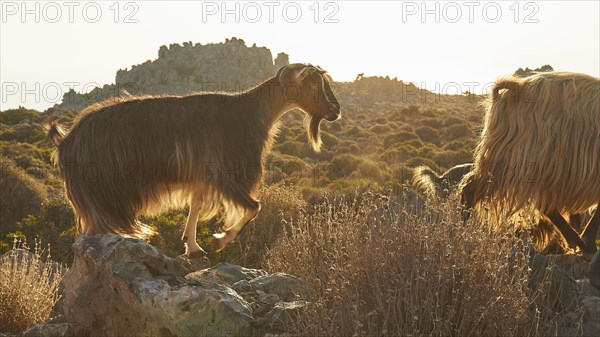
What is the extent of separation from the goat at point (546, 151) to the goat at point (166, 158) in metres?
2.35

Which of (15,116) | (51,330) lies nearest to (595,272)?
(51,330)

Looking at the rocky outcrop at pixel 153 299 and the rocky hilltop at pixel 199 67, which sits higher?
the rocky hilltop at pixel 199 67

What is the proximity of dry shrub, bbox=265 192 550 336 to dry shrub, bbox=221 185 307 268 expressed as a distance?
400cm

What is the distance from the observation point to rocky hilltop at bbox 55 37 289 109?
8281 centimetres

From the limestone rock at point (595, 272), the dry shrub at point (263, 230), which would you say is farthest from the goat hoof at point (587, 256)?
the dry shrub at point (263, 230)

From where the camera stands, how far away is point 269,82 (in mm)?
8773

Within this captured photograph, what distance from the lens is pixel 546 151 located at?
23.5 feet

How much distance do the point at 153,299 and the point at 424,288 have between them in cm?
176

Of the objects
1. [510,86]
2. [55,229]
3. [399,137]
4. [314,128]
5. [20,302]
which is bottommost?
[55,229]

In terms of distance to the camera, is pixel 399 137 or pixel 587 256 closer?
pixel 587 256

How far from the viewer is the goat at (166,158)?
7.12 m

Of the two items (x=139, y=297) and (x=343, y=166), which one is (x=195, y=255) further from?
(x=343, y=166)

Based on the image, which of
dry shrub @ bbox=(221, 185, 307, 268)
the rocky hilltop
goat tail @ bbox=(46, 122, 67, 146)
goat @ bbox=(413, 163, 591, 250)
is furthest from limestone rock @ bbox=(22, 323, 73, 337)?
the rocky hilltop

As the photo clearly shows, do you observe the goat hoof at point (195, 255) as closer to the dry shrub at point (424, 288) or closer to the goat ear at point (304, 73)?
the goat ear at point (304, 73)
